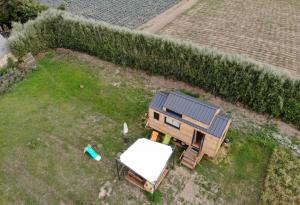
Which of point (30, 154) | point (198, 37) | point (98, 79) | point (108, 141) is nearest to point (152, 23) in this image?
point (198, 37)

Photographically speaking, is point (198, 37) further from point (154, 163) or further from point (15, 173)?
point (15, 173)

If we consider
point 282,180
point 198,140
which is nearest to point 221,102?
point 198,140

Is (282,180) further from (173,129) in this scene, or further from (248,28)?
(248,28)

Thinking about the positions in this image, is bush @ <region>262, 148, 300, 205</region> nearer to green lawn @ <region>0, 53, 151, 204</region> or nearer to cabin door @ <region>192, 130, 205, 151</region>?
cabin door @ <region>192, 130, 205, 151</region>

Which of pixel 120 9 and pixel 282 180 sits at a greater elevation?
pixel 120 9

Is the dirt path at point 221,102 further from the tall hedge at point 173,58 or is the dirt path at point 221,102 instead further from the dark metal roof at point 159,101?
the dark metal roof at point 159,101

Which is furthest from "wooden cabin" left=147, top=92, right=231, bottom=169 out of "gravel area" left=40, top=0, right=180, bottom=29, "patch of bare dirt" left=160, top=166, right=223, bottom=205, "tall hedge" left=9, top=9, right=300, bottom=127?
"gravel area" left=40, top=0, right=180, bottom=29
